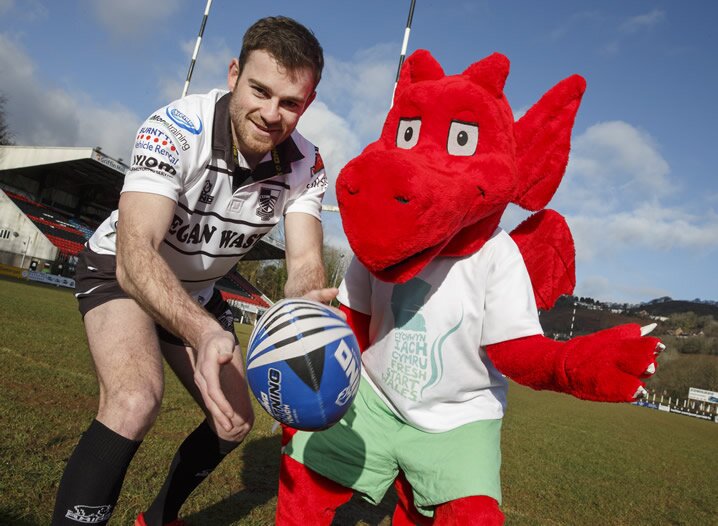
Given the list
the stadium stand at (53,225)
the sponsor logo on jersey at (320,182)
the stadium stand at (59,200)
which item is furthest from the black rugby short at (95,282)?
the stadium stand at (53,225)

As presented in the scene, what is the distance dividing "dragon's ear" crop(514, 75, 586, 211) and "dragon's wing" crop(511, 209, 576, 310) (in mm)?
210

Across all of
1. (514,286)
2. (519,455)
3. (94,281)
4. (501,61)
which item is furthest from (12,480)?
(519,455)

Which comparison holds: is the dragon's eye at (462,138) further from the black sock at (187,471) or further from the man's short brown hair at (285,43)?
the black sock at (187,471)

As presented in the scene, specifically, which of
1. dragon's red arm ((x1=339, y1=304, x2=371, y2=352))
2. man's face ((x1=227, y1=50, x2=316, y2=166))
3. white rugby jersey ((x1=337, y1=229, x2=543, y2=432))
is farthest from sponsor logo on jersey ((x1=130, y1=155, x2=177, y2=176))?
white rugby jersey ((x1=337, y1=229, x2=543, y2=432))

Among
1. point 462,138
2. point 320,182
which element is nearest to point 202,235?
point 320,182

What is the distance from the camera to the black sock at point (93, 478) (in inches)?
81.2

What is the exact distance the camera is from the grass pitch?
3.57m

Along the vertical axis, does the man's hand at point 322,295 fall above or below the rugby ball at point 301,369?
above

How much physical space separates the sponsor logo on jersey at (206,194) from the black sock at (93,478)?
127 centimetres

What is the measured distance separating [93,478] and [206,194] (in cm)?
150

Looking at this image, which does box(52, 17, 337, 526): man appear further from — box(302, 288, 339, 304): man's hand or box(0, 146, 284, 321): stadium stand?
box(0, 146, 284, 321): stadium stand

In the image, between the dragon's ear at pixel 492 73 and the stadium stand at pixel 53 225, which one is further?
the stadium stand at pixel 53 225

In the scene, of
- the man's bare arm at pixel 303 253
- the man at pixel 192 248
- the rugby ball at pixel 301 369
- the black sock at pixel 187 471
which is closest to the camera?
the rugby ball at pixel 301 369

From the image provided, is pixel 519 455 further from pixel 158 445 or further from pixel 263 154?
pixel 263 154
